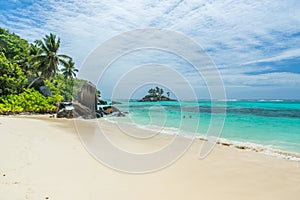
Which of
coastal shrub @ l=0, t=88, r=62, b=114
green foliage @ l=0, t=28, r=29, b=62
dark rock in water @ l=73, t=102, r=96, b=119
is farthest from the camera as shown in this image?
green foliage @ l=0, t=28, r=29, b=62

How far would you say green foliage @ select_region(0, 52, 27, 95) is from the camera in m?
19.6

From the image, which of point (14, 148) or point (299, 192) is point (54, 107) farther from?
point (299, 192)

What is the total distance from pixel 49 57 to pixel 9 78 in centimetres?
873

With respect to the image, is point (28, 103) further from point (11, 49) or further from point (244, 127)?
point (244, 127)

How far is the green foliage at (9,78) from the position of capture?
64.4ft

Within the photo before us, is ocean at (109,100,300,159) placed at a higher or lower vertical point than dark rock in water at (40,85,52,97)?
lower

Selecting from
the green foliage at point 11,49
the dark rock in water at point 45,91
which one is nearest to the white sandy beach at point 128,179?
the dark rock in water at point 45,91

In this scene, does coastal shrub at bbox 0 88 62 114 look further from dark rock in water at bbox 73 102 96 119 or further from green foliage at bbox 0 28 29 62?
green foliage at bbox 0 28 29 62

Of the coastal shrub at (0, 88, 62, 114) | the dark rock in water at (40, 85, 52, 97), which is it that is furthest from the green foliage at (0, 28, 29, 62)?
the coastal shrub at (0, 88, 62, 114)

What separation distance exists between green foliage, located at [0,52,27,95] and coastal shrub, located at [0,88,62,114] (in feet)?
2.35

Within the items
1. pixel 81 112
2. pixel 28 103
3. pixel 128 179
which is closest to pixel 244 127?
pixel 81 112

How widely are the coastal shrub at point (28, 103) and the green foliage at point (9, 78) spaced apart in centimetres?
72

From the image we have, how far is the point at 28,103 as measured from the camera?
20953 millimetres

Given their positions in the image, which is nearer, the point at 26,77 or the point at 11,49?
the point at 26,77
